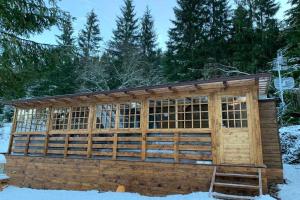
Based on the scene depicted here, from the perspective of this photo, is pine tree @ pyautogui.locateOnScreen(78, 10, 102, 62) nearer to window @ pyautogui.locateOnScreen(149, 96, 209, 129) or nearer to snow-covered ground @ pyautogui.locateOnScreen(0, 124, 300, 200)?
snow-covered ground @ pyautogui.locateOnScreen(0, 124, 300, 200)

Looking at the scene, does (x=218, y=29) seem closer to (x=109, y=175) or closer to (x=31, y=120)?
(x=31, y=120)

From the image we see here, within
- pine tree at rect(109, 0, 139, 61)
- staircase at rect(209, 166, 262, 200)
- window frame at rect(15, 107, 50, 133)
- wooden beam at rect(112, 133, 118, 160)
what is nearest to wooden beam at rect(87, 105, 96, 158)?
wooden beam at rect(112, 133, 118, 160)

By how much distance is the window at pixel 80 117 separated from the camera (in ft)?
30.8

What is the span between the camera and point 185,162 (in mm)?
7227

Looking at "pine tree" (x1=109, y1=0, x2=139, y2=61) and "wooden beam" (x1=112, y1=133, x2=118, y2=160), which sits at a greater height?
"pine tree" (x1=109, y1=0, x2=139, y2=61)

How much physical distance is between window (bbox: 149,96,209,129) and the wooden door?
54cm

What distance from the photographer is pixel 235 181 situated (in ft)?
21.8

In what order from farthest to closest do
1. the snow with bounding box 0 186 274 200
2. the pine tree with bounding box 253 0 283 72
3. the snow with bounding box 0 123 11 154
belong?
1. the snow with bounding box 0 123 11 154
2. the pine tree with bounding box 253 0 283 72
3. the snow with bounding box 0 186 274 200

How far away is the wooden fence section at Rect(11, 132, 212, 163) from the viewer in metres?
7.32

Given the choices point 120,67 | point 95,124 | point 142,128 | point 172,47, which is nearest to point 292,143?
point 142,128

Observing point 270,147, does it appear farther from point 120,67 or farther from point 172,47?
point 120,67

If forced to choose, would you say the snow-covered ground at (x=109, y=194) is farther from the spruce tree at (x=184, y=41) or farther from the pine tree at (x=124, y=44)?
the pine tree at (x=124, y=44)

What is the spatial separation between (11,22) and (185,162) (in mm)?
5559

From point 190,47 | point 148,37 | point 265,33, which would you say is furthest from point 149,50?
point 265,33
